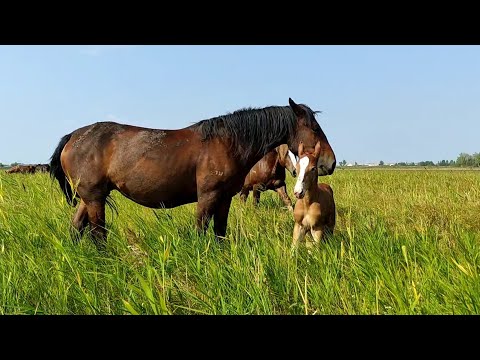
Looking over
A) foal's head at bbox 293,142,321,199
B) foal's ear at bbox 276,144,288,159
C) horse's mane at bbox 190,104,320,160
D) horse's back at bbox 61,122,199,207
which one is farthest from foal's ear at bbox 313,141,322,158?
foal's ear at bbox 276,144,288,159

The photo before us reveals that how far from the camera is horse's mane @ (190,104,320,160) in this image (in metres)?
3.88

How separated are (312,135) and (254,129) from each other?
1.97 ft

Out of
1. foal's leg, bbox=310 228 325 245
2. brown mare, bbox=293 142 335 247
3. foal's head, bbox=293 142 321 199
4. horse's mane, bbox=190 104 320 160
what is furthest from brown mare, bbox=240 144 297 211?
foal's head, bbox=293 142 321 199

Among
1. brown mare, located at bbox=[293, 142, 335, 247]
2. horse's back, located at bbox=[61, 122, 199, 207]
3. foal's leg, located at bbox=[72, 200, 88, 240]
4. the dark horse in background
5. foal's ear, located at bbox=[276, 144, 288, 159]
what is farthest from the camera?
foal's ear, located at bbox=[276, 144, 288, 159]

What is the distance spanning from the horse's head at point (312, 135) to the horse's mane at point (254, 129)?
0.32ft

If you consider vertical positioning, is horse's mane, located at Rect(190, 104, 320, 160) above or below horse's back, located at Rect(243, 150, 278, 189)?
above

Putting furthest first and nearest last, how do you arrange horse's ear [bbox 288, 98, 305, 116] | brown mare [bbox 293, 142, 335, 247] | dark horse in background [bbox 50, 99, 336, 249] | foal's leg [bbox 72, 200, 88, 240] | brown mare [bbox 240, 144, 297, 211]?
brown mare [bbox 240, 144, 297, 211] < foal's leg [bbox 72, 200, 88, 240] < brown mare [bbox 293, 142, 335, 247] < dark horse in background [bbox 50, 99, 336, 249] < horse's ear [bbox 288, 98, 305, 116]

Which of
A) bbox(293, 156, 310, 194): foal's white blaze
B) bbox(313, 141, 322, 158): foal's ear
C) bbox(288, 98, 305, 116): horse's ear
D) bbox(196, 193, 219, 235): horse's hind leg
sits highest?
bbox(288, 98, 305, 116): horse's ear

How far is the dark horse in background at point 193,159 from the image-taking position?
3.80 metres

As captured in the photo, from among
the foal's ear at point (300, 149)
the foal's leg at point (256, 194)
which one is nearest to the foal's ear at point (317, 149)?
the foal's ear at point (300, 149)

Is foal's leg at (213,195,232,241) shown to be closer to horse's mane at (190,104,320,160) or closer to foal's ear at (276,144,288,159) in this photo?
horse's mane at (190,104,320,160)

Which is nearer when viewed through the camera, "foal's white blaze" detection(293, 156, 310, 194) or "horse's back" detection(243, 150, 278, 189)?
"foal's white blaze" detection(293, 156, 310, 194)

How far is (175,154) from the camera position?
3916 mm
